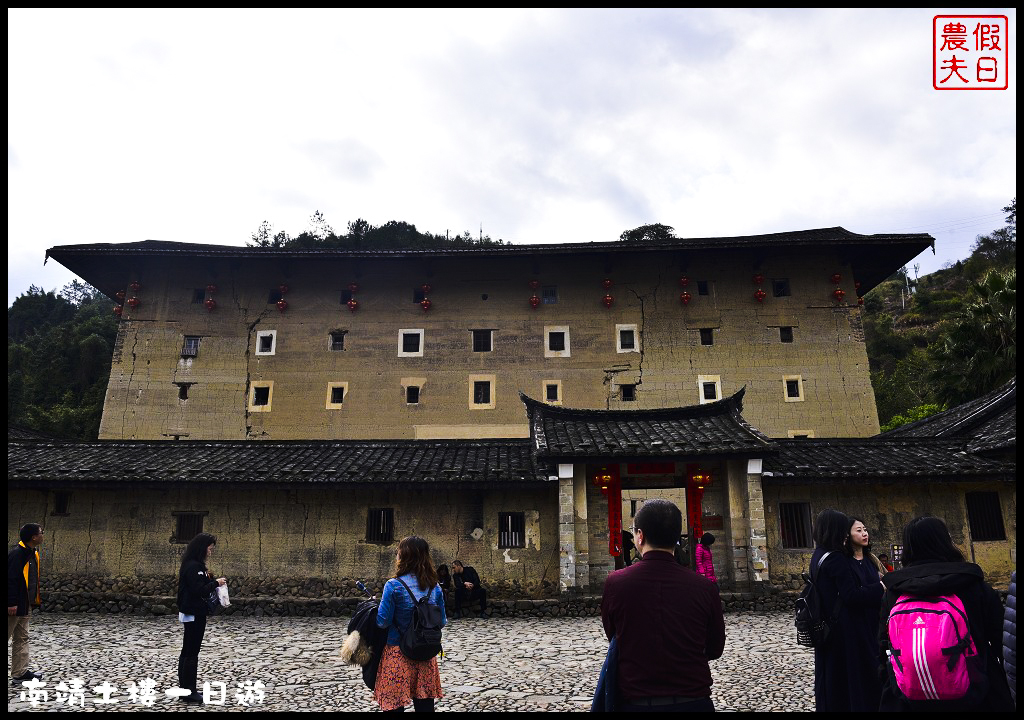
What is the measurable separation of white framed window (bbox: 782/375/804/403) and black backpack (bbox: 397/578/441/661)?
76.8 ft

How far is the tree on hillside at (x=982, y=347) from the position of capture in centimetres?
2027

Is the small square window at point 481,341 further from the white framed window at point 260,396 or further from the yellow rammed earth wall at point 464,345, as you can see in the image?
the white framed window at point 260,396

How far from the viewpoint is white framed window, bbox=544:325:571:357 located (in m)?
25.9

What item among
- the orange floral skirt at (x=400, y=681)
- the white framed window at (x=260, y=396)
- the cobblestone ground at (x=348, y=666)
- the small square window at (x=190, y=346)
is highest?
the small square window at (x=190, y=346)

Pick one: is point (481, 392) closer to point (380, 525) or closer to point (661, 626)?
point (380, 525)

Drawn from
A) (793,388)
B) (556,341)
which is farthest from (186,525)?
(793,388)

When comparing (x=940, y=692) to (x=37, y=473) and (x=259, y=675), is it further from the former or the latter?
(x=37, y=473)

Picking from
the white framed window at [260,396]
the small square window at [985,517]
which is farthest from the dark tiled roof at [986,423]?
the white framed window at [260,396]

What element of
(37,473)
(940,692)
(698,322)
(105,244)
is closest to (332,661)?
(940,692)

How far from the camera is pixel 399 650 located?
178 inches

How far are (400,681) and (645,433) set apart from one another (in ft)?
32.9

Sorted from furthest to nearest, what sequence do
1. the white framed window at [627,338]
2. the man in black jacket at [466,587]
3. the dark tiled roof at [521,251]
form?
the white framed window at [627,338] → the dark tiled roof at [521,251] → the man in black jacket at [466,587]

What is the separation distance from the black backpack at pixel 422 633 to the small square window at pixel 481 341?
70.6 ft

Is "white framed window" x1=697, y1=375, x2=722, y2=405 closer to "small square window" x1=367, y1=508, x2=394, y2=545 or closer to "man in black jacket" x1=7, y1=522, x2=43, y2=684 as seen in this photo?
"small square window" x1=367, y1=508, x2=394, y2=545
